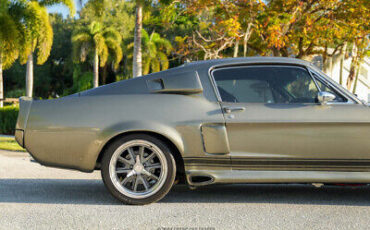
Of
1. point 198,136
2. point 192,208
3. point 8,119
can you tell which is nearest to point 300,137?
point 198,136

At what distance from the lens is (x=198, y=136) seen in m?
4.93

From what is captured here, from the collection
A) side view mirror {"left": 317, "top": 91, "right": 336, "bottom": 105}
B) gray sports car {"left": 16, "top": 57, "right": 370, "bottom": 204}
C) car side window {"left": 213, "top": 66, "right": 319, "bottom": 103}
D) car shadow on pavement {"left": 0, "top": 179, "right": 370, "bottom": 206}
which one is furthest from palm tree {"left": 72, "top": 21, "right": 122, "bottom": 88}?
side view mirror {"left": 317, "top": 91, "right": 336, "bottom": 105}

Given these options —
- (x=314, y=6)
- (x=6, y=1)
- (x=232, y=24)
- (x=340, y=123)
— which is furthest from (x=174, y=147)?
(x=6, y=1)

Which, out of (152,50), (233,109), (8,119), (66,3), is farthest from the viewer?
(152,50)

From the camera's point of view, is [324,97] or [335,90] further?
[335,90]

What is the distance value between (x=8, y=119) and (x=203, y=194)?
1968cm

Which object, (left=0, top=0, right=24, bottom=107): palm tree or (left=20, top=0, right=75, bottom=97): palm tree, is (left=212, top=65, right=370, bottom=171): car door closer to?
(left=0, top=0, right=24, bottom=107): palm tree

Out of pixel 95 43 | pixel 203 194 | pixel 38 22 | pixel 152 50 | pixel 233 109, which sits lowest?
pixel 203 194

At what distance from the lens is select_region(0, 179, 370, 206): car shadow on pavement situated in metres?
5.24

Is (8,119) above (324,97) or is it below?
below

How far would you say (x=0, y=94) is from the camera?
39219 mm

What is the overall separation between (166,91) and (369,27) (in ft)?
55.5

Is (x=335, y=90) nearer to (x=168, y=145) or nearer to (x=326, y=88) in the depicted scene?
(x=326, y=88)

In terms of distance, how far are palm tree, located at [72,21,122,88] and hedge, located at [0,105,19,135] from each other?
23278mm
